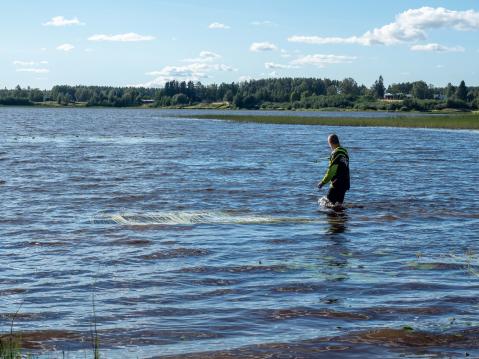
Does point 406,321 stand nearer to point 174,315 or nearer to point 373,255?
point 174,315

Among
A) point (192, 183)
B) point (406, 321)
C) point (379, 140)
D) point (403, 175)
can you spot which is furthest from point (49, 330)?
point (379, 140)

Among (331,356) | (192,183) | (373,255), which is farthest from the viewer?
(192,183)

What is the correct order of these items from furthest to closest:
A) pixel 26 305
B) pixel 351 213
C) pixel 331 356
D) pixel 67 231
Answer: pixel 351 213 → pixel 67 231 → pixel 26 305 → pixel 331 356

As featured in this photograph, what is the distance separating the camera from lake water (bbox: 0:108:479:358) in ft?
31.6

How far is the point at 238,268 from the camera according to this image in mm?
13820

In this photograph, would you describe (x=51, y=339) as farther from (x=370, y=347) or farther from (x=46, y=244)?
(x=46, y=244)

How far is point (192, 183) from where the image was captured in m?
30.2

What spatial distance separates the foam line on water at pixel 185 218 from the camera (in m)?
19.4

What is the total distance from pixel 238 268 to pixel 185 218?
21.0ft

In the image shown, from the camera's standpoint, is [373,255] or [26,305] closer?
[26,305]

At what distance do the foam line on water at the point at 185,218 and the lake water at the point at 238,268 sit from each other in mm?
55

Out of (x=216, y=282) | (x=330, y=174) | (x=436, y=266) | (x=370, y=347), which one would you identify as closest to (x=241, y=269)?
(x=216, y=282)

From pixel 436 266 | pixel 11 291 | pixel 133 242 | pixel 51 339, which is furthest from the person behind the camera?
pixel 133 242

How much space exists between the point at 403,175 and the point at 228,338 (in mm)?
26579
